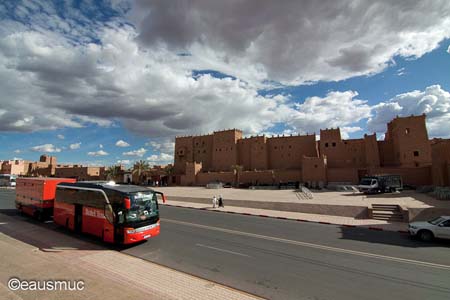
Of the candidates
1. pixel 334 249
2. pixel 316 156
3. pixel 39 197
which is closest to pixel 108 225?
pixel 39 197

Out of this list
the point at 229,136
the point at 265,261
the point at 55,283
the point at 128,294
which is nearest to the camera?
the point at 128,294

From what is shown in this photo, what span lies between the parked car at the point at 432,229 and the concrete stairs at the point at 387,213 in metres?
4.83

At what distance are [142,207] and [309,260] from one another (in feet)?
23.1

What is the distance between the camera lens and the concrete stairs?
16.8 meters

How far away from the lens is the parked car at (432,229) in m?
11.4

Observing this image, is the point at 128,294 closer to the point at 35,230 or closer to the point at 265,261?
the point at 265,261

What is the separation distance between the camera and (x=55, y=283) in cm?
636

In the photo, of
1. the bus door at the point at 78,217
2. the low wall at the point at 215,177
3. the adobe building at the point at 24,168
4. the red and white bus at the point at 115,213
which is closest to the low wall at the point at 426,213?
the red and white bus at the point at 115,213

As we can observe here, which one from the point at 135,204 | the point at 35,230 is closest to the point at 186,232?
the point at 135,204

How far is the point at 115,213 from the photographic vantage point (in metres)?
10.2

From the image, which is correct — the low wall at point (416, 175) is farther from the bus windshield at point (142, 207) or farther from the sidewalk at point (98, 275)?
the sidewalk at point (98, 275)

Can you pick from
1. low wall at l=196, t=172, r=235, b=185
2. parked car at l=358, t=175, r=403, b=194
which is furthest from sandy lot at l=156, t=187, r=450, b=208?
low wall at l=196, t=172, r=235, b=185

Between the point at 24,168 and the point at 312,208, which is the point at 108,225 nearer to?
the point at 312,208

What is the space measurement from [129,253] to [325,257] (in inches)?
297
